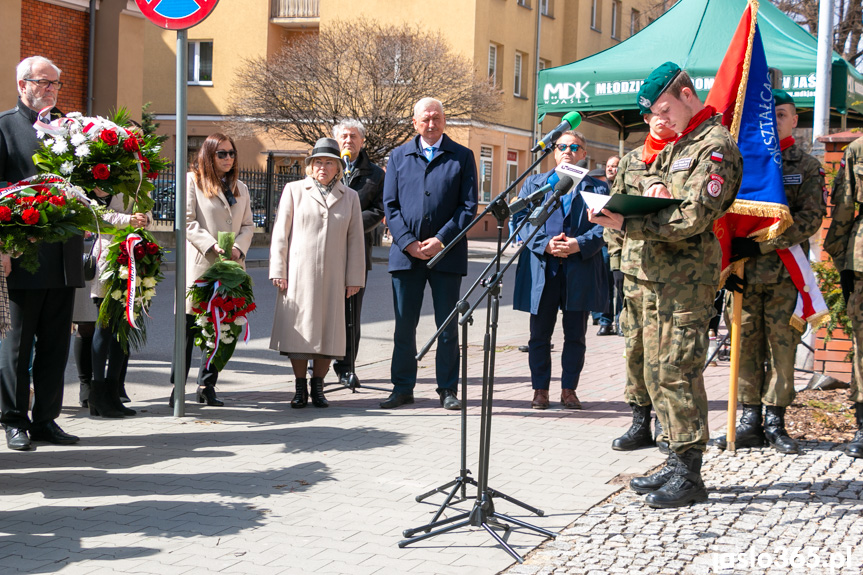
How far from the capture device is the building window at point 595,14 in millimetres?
43344

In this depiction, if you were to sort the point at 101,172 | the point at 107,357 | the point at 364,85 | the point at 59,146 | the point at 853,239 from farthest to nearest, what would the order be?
1. the point at 364,85
2. the point at 107,357
3. the point at 853,239
4. the point at 101,172
5. the point at 59,146

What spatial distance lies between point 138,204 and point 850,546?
4.52 m

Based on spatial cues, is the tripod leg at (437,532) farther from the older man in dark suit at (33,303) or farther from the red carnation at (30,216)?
the older man in dark suit at (33,303)

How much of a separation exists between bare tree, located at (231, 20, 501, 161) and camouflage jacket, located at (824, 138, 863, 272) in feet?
73.9

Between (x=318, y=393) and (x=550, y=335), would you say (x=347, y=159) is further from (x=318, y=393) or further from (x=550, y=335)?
(x=550, y=335)

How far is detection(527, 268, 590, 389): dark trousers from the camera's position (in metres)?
7.41

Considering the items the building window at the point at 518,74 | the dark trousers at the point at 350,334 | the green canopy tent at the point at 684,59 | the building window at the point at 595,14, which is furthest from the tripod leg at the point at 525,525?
the building window at the point at 595,14

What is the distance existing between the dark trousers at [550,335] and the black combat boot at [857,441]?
202 centimetres

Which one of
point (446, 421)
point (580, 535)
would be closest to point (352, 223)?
point (446, 421)

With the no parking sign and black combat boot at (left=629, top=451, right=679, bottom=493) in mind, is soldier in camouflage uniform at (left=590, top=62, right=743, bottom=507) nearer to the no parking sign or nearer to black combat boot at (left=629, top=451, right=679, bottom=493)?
black combat boot at (left=629, top=451, right=679, bottom=493)

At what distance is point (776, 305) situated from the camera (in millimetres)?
6086

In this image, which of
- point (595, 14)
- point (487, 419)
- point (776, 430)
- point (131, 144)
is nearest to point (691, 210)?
point (487, 419)

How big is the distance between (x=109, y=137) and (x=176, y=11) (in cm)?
168

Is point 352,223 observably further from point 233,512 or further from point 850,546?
point 850,546
